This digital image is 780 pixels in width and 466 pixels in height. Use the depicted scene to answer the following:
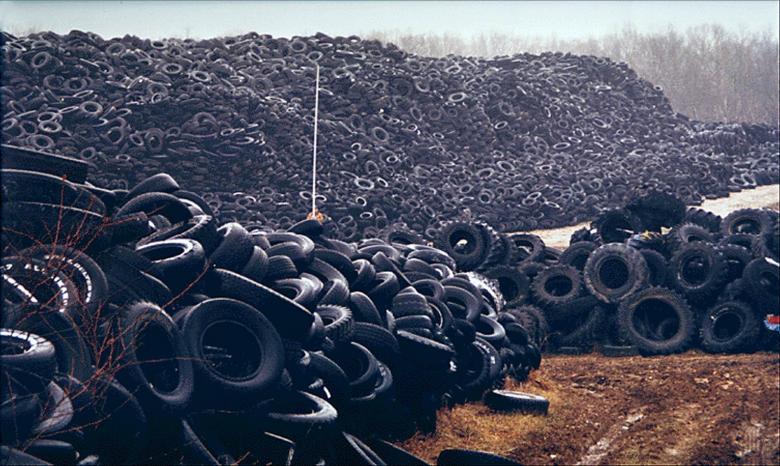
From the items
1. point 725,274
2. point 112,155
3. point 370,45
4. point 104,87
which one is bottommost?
point 725,274

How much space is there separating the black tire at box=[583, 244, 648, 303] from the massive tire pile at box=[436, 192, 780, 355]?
0.02 meters

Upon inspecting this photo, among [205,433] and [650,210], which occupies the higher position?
[650,210]

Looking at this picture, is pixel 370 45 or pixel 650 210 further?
pixel 370 45

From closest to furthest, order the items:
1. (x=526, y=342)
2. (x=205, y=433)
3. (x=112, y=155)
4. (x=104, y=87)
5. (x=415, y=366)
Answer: (x=205, y=433), (x=415, y=366), (x=526, y=342), (x=112, y=155), (x=104, y=87)

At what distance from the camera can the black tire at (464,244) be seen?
613 inches

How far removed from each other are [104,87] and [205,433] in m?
20.2

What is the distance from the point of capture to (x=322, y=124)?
2612cm

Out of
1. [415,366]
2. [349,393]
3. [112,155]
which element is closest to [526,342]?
[415,366]

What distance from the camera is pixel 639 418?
9469 millimetres

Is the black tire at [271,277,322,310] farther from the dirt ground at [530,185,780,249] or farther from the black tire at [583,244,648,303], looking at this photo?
the dirt ground at [530,185,780,249]

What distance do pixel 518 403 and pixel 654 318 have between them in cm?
490

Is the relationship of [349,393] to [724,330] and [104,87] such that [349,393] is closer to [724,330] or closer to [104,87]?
[724,330]

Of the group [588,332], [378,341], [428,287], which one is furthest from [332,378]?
[588,332]

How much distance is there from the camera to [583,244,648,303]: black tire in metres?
13.5
